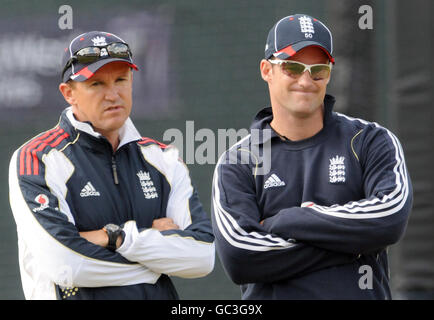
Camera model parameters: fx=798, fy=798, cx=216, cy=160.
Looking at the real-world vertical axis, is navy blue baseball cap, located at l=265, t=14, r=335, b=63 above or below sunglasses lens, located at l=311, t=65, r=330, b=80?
above

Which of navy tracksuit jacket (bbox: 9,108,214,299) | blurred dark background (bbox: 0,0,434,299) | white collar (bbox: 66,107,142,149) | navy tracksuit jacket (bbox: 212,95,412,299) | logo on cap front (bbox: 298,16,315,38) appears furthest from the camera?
blurred dark background (bbox: 0,0,434,299)

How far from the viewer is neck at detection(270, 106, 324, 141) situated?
3795 millimetres

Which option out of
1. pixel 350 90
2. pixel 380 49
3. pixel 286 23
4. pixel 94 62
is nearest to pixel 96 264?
pixel 94 62

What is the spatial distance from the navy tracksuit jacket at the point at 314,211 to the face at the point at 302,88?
5.1 inches

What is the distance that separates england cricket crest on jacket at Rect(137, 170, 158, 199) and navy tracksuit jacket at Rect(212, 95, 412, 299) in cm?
31

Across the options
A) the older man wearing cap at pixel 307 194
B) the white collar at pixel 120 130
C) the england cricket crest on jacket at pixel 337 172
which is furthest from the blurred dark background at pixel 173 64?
the england cricket crest on jacket at pixel 337 172

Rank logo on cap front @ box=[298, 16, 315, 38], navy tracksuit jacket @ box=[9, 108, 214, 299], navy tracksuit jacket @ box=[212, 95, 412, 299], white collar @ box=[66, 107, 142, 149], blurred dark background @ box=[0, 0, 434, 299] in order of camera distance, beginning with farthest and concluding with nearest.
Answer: blurred dark background @ box=[0, 0, 434, 299] < white collar @ box=[66, 107, 142, 149] < logo on cap front @ box=[298, 16, 315, 38] < navy tracksuit jacket @ box=[9, 108, 214, 299] < navy tracksuit jacket @ box=[212, 95, 412, 299]

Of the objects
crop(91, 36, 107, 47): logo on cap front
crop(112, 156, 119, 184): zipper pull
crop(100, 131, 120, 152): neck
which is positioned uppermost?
crop(91, 36, 107, 47): logo on cap front

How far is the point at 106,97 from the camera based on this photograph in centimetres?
386

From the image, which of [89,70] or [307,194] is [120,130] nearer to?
[89,70]

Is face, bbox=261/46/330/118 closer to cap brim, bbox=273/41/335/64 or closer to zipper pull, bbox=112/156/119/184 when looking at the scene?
cap brim, bbox=273/41/335/64

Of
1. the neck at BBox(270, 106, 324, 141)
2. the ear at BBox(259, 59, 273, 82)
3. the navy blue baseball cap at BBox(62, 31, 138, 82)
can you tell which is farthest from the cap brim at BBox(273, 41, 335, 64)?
the navy blue baseball cap at BBox(62, 31, 138, 82)
